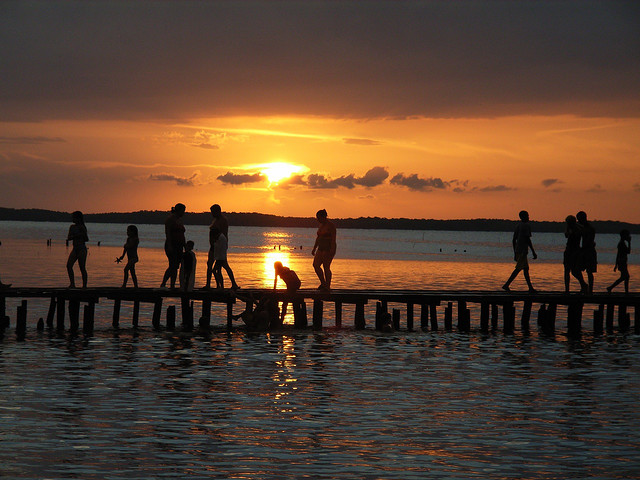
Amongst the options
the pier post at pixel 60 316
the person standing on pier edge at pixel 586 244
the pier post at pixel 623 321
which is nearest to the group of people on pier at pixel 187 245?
the pier post at pixel 60 316

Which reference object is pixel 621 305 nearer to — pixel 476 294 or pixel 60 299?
pixel 476 294

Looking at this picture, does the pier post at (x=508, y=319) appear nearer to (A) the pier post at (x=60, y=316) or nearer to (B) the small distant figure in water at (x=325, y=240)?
(B) the small distant figure in water at (x=325, y=240)

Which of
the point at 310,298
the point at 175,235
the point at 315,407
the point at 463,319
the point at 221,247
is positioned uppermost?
the point at 175,235

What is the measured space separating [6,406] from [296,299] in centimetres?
1229

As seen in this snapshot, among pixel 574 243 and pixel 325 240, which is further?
pixel 574 243

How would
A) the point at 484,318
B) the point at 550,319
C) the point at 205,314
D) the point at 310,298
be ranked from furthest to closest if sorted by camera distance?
the point at 550,319
the point at 484,318
the point at 310,298
the point at 205,314

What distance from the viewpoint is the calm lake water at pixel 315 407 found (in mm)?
11710

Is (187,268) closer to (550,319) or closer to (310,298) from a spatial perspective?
(310,298)

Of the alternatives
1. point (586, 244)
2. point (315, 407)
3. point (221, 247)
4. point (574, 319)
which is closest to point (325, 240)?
point (221, 247)

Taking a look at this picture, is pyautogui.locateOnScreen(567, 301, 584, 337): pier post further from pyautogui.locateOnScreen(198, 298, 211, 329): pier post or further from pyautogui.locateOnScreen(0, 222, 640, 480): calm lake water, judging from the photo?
pyautogui.locateOnScreen(198, 298, 211, 329): pier post

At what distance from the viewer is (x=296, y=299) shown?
1041 inches

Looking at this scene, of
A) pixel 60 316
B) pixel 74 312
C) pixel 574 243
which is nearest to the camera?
pixel 574 243

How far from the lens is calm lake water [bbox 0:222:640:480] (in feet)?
38.4

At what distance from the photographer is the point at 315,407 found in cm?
Result: 1546
